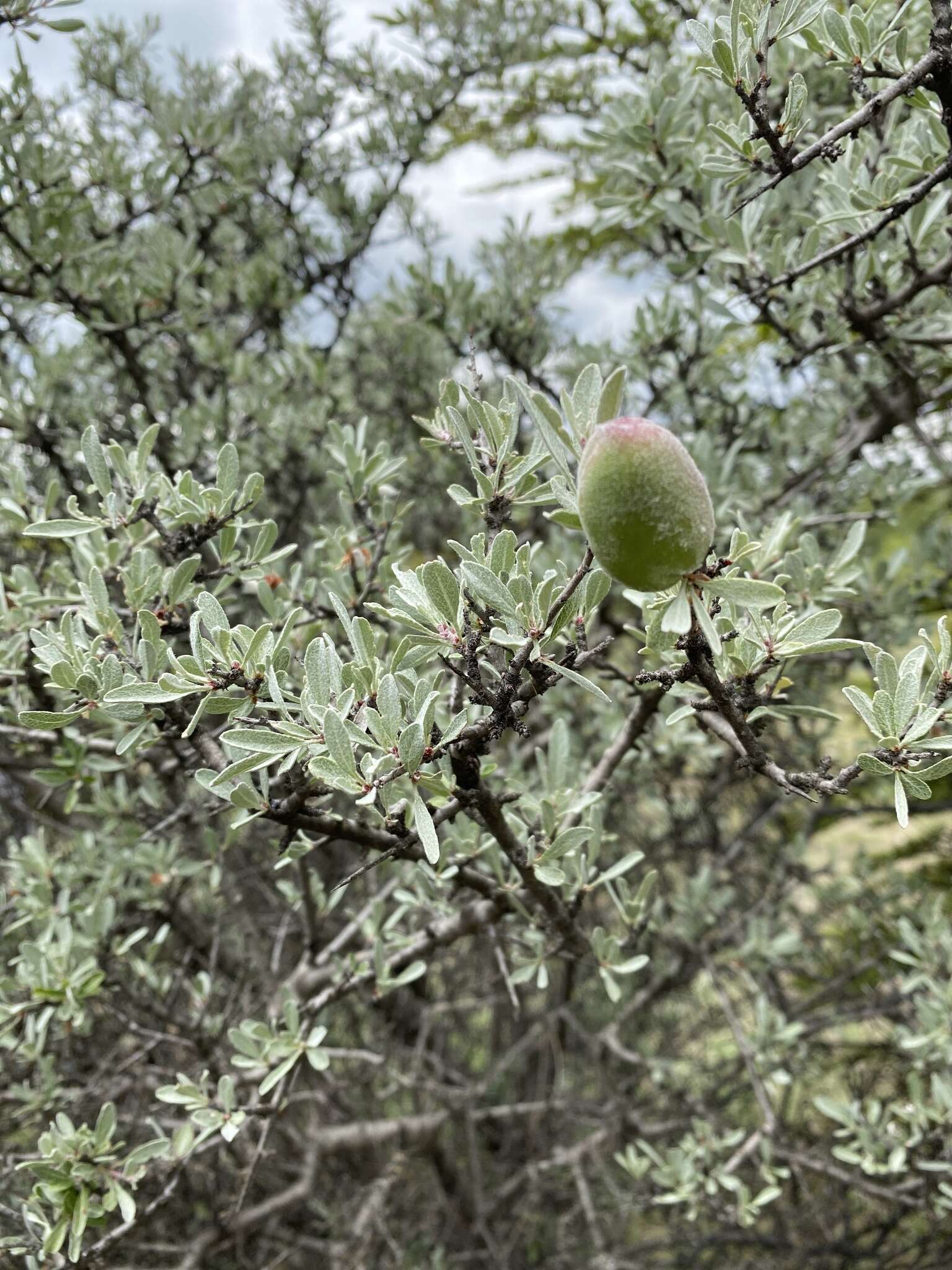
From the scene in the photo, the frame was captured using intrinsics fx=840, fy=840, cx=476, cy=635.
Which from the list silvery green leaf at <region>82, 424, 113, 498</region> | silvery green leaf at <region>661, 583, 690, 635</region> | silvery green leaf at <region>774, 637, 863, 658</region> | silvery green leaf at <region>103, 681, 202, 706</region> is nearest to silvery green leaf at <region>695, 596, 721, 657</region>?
silvery green leaf at <region>661, 583, 690, 635</region>

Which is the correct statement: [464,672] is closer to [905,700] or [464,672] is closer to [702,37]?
[905,700]

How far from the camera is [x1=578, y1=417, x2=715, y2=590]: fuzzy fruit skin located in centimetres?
71

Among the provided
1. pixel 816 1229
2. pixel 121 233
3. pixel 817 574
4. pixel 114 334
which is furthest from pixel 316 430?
pixel 816 1229

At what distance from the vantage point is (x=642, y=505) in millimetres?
708

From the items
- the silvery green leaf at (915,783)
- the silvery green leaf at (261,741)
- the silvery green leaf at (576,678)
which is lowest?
the silvery green leaf at (915,783)

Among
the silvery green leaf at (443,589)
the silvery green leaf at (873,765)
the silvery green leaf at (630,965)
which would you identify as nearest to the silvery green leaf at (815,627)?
the silvery green leaf at (873,765)

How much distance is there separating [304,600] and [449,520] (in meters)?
1.83

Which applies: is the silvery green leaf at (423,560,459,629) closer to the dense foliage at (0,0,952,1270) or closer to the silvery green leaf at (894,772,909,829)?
the dense foliage at (0,0,952,1270)

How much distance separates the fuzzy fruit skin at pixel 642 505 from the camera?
708 mm

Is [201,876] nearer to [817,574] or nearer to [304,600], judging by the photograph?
[304,600]

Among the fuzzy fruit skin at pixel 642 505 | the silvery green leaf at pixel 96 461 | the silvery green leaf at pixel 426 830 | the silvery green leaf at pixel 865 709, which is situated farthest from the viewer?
the silvery green leaf at pixel 96 461

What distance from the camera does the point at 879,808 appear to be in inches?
95.8

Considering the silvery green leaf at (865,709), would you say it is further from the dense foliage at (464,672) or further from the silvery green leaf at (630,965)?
the silvery green leaf at (630,965)

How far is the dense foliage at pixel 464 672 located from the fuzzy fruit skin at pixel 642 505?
0.08m
